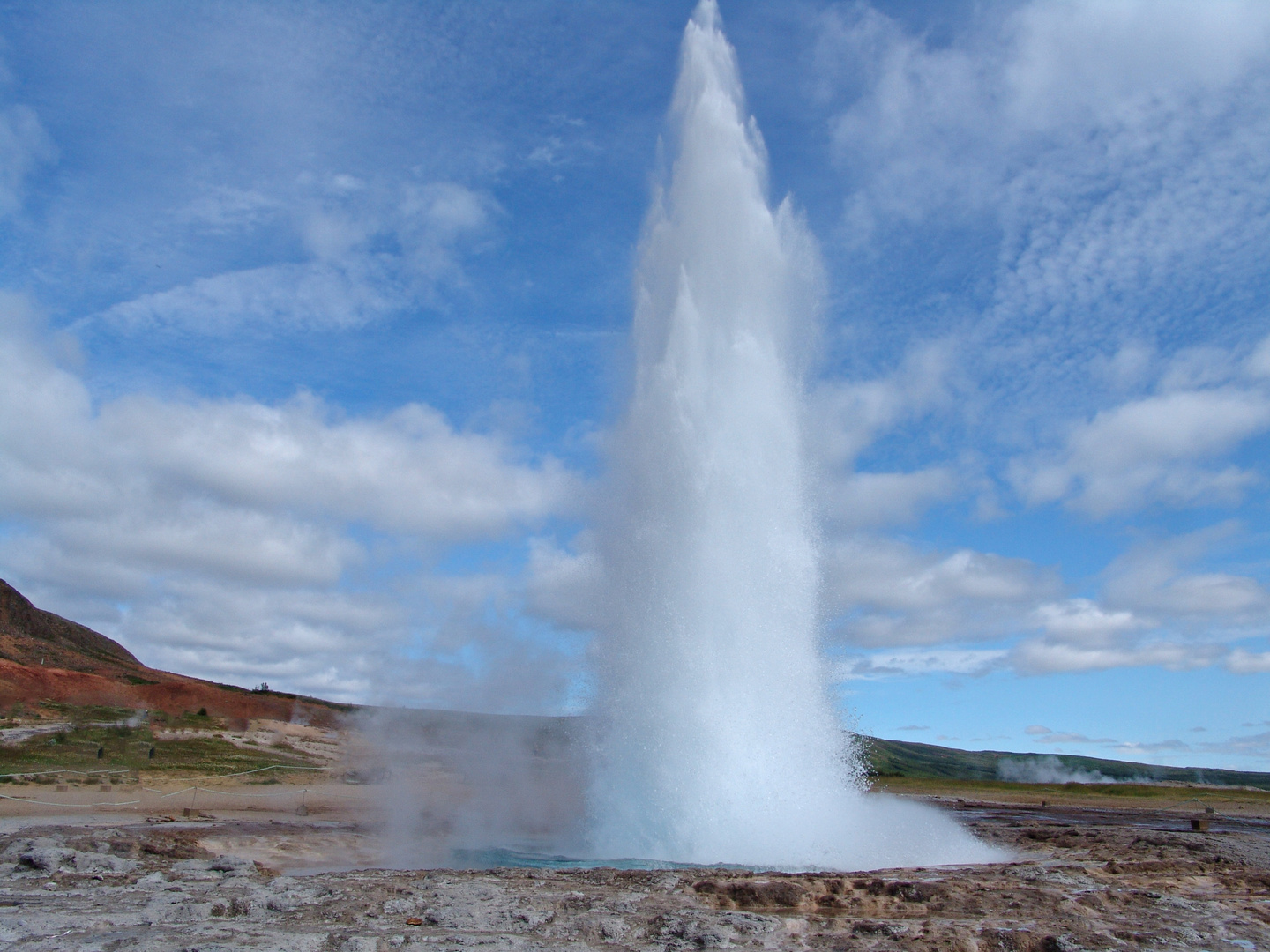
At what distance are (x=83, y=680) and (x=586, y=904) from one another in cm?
5567

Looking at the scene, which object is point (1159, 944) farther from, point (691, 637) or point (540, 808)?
point (540, 808)

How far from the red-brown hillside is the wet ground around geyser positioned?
112ft

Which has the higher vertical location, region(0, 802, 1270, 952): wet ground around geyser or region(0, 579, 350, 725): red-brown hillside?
region(0, 579, 350, 725): red-brown hillside

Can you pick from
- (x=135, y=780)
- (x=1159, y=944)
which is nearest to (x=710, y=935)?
(x=1159, y=944)

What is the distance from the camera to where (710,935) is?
892 cm

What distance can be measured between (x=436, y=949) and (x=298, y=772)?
1132 inches

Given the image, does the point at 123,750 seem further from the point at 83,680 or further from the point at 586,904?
the point at 586,904

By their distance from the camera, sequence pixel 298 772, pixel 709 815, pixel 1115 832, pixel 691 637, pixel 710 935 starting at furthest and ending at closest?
pixel 298 772
pixel 1115 832
pixel 691 637
pixel 709 815
pixel 710 935

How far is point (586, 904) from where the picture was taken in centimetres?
1022

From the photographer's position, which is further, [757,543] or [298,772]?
[298,772]

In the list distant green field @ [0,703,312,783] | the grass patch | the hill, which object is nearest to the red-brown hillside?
the hill

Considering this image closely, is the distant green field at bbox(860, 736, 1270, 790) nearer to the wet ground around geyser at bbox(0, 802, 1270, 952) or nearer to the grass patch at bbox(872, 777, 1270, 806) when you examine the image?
the grass patch at bbox(872, 777, 1270, 806)

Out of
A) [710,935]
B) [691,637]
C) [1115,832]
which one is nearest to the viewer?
[710,935]

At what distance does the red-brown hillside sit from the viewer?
46.6 metres
